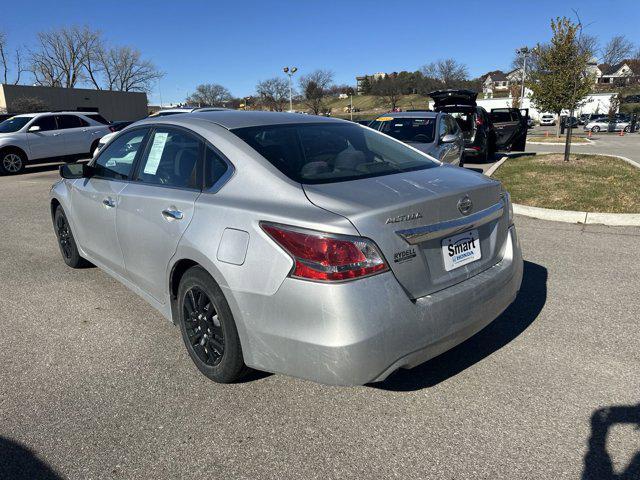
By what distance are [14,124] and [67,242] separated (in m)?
11.9

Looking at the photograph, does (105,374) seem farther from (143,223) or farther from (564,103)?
(564,103)

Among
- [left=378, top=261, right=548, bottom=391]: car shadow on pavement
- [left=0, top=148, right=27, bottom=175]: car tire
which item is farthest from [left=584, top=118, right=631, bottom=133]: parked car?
[left=378, top=261, right=548, bottom=391]: car shadow on pavement

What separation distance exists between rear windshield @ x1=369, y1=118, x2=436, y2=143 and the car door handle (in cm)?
648

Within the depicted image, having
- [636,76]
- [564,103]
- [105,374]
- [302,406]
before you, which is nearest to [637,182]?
[564,103]

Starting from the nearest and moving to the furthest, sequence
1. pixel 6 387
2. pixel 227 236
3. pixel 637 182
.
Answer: pixel 227 236 < pixel 6 387 < pixel 637 182

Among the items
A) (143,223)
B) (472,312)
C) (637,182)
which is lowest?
(637,182)

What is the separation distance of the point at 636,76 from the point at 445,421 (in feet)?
324

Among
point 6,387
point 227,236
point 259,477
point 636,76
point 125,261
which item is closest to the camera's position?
point 259,477

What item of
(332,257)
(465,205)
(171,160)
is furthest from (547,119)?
(332,257)

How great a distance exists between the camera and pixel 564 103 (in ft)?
47.3

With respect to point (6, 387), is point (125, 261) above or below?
above

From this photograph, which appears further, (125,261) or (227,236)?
(125,261)

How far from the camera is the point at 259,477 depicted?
219cm

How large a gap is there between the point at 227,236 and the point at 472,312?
138 centimetres
